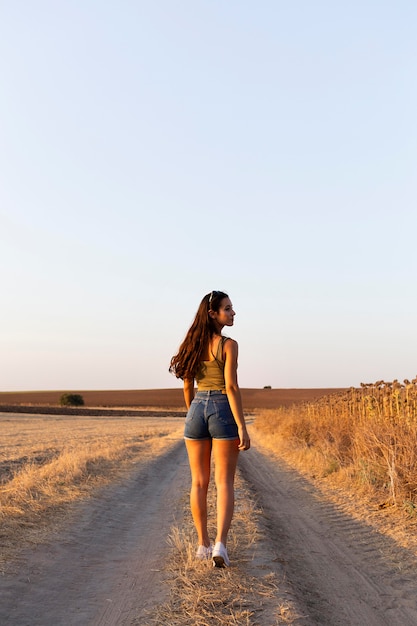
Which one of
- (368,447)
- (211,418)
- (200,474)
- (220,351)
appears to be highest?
(220,351)

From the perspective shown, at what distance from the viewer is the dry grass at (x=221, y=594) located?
3848 mm

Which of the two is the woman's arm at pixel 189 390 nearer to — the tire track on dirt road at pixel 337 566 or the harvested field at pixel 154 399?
the tire track on dirt road at pixel 337 566

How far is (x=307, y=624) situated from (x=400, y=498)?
4896 millimetres

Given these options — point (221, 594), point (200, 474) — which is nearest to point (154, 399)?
point (200, 474)

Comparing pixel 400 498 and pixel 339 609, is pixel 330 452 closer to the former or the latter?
pixel 400 498

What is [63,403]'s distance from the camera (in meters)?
91.6

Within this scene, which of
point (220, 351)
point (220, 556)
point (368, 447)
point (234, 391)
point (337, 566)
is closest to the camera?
point (220, 556)

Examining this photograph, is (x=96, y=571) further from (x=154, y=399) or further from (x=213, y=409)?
(x=154, y=399)

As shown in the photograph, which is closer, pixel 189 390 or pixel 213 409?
pixel 213 409

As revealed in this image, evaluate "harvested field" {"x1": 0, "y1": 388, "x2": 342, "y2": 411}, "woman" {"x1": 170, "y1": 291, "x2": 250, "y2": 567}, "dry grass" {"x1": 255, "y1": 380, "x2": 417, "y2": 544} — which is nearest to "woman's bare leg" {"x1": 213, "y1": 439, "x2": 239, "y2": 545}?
"woman" {"x1": 170, "y1": 291, "x2": 250, "y2": 567}

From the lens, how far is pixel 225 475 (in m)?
5.05

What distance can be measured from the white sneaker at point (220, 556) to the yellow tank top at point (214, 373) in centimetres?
129

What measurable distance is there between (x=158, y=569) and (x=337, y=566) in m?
1.76

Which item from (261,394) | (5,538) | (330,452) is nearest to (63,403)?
(261,394)
